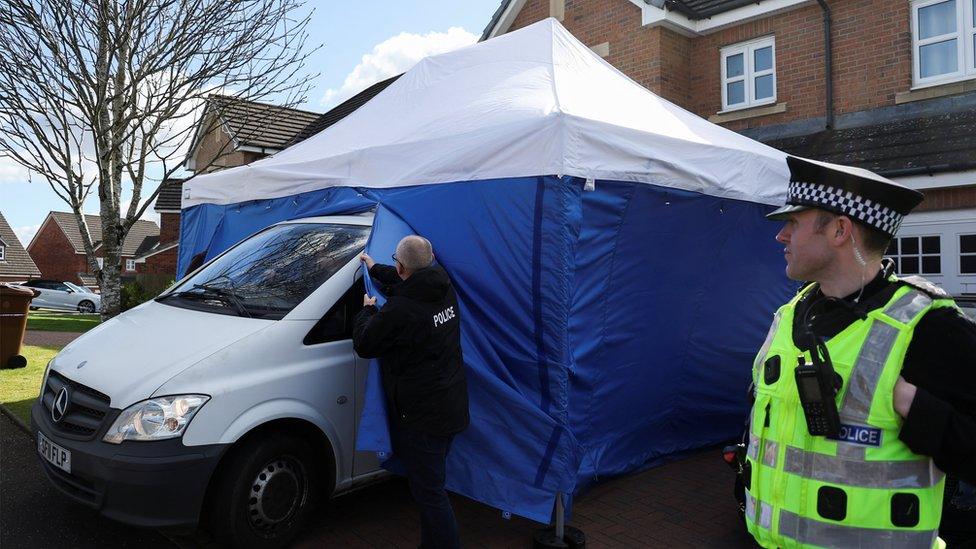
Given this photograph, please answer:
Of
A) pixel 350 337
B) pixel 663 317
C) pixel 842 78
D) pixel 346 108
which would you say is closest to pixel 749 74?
pixel 842 78

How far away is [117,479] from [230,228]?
3345mm

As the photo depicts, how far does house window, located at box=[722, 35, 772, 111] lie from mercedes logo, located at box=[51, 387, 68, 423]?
1118 centimetres

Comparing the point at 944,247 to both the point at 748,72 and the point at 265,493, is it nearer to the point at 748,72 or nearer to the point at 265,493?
the point at 748,72

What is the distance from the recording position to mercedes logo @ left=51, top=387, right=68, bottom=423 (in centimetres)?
401

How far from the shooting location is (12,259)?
47.9 metres

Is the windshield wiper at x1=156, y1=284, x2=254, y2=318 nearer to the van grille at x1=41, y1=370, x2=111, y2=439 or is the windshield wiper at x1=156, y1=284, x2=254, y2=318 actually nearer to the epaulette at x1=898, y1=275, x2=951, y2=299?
the van grille at x1=41, y1=370, x2=111, y2=439

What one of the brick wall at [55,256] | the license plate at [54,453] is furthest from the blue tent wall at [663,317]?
the brick wall at [55,256]

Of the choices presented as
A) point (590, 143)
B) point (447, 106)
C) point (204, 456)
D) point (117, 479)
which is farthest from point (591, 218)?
point (117, 479)

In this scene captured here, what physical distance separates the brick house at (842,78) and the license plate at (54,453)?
9.33 metres

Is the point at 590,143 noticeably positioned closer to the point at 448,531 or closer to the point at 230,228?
the point at 448,531

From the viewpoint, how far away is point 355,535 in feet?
14.1

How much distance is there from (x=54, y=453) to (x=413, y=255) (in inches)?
91.3

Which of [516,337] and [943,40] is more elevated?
[943,40]

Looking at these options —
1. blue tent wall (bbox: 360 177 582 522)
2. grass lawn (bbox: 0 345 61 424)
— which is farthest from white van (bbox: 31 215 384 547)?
grass lawn (bbox: 0 345 61 424)
